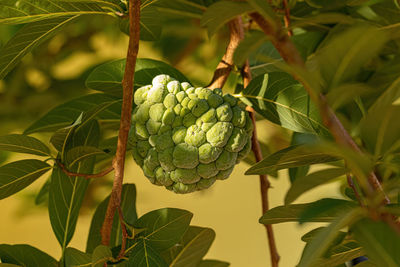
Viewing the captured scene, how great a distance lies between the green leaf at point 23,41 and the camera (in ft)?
2.34

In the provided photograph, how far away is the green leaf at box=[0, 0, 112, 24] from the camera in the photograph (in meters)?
→ 0.67

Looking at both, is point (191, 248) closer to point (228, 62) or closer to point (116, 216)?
point (116, 216)

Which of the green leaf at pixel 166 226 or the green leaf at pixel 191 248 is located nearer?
the green leaf at pixel 166 226

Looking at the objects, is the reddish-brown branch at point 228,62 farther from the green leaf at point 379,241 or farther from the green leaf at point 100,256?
the green leaf at point 379,241

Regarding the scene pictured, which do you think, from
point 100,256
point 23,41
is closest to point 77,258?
point 100,256

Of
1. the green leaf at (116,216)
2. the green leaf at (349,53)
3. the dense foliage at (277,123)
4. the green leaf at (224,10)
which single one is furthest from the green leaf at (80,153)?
the green leaf at (349,53)

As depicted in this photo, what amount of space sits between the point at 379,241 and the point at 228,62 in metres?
0.45

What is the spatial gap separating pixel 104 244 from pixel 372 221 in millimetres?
417

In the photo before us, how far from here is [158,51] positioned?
1779 millimetres

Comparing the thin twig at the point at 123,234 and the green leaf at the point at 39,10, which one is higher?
the green leaf at the point at 39,10

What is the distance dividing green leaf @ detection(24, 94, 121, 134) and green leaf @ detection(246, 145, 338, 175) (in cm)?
32

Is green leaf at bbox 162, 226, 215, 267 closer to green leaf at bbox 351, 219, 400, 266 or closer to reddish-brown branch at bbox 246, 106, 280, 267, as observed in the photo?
reddish-brown branch at bbox 246, 106, 280, 267

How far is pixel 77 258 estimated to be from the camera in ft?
2.46

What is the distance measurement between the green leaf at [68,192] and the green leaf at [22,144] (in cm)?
5
